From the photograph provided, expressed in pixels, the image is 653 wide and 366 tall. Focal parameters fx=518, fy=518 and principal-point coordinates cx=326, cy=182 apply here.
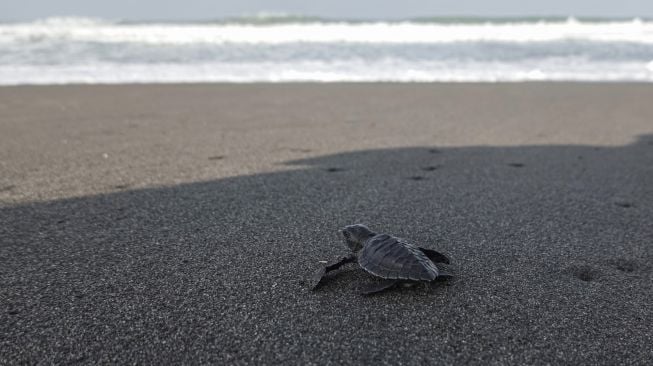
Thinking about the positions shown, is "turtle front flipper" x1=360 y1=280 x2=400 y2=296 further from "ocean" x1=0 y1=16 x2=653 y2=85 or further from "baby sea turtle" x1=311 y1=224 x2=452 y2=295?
"ocean" x1=0 y1=16 x2=653 y2=85

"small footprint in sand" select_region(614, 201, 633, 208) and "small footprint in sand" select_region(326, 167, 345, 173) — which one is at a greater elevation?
"small footprint in sand" select_region(614, 201, 633, 208)

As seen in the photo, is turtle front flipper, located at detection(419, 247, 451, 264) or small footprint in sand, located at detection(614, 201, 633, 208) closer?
turtle front flipper, located at detection(419, 247, 451, 264)

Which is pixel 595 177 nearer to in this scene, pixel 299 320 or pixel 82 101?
pixel 299 320

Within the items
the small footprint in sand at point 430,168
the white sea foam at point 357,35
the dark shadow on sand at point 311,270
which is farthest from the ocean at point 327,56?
the dark shadow on sand at point 311,270

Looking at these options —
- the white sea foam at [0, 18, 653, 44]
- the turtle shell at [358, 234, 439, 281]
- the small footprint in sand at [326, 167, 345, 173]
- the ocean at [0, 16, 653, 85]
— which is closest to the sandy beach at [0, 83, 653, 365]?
the small footprint in sand at [326, 167, 345, 173]

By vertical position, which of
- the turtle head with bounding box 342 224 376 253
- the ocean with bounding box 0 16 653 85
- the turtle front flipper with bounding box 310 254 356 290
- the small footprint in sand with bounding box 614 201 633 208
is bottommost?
the ocean with bounding box 0 16 653 85

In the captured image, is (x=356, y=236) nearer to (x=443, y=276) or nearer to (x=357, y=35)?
(x=443, y=276)

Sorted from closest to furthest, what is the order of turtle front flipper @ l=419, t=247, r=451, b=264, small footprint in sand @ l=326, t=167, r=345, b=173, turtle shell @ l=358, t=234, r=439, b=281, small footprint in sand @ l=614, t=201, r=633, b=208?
turtle shell @ l=358, t=234, r=439, b=281 < turtle front flipper @ l=419, t=247, r=451, b=264 < small footprint in sand @ l=614, t=201, r=633, b=208 < small footprint in sand @ l=326, t=167, r=345, b=173

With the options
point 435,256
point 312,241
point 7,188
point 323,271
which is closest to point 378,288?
point 323,271

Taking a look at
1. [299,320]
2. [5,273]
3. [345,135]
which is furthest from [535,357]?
[345,135]
